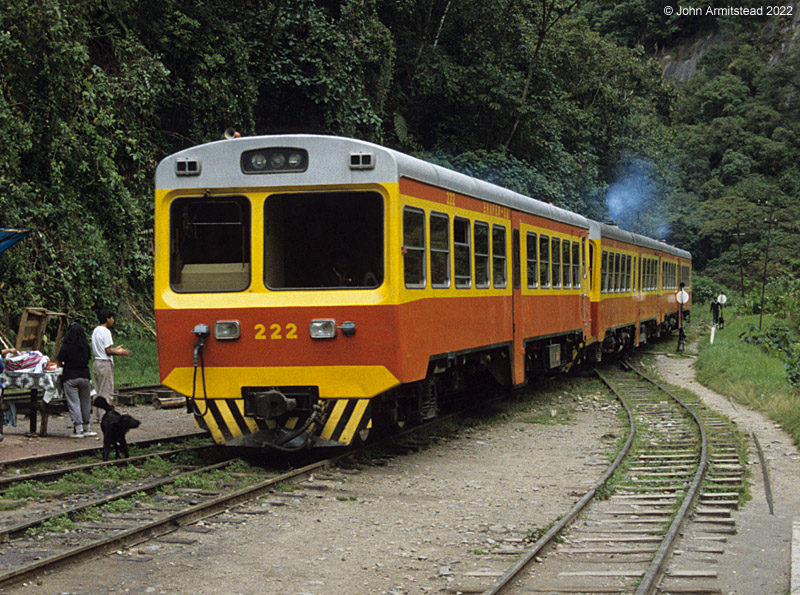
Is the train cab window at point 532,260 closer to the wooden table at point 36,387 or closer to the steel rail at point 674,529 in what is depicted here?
the steel rail at point 674,529

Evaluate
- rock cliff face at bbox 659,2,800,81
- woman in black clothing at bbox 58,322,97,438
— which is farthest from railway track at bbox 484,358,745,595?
rock cliff face at bbox 659,2,800,81

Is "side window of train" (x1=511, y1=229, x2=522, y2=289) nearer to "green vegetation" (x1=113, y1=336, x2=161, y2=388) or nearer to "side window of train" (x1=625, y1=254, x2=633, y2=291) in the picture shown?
"green vegetation" (x1=113, y1=336, x2=161, y2=388)

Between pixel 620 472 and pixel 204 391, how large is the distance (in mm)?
4443

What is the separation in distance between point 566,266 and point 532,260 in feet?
8.75

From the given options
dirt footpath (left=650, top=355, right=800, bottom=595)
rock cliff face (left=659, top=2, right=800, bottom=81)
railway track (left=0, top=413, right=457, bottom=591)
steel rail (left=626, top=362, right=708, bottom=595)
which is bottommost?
dirt footpath (left=650, top=355, right=800, bottom=595)

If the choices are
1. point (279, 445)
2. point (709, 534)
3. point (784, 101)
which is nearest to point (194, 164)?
point (279, 445)

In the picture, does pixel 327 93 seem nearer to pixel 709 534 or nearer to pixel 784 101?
pixel 709 534

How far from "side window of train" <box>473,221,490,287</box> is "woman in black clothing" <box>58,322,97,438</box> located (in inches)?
195

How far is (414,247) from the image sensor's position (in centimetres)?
1091

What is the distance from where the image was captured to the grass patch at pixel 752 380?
653 inches

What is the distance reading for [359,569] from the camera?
7016 mm

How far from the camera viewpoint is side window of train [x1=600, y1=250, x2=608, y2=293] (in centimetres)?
2192

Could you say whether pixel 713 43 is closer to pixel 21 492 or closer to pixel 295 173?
pixel 295 173

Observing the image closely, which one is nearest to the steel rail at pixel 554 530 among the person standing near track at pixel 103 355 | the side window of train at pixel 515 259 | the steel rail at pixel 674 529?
the steel rail at pixel 674 529
